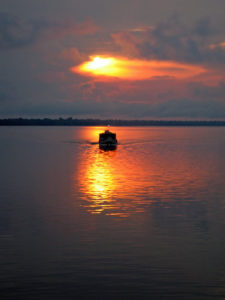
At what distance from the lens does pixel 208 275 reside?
17.8 m

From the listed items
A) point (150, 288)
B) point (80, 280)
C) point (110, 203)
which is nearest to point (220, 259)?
point (150, 288)

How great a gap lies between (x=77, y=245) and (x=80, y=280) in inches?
203

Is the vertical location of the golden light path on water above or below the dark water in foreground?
below

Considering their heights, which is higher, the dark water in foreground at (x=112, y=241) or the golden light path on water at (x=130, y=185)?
the dark water in foreground at (x=112, y=241)

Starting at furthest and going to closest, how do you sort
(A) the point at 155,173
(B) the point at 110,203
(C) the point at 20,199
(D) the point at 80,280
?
(A) the point at 155,173 → (C) the point at 20,199 → (B) the point at 110,203 → (D) the point at 80,280

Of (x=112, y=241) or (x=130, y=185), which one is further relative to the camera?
(x=130, y=185)

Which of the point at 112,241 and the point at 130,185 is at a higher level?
the point at 112,241

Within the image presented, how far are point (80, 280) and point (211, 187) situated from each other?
30722 mm

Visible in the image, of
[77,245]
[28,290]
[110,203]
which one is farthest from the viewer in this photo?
[110,203]

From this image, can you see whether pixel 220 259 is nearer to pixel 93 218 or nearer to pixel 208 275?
pixel 208 275

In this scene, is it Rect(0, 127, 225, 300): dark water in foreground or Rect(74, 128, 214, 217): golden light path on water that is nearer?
Rect(0, 127, 225, 300): dark water in foreground

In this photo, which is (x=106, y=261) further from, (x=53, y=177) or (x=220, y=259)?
(x=53, y=177)

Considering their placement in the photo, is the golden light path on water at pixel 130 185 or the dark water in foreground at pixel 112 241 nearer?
the dark water in foreground at pixel 112 241

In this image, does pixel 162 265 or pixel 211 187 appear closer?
pixel 162 265
